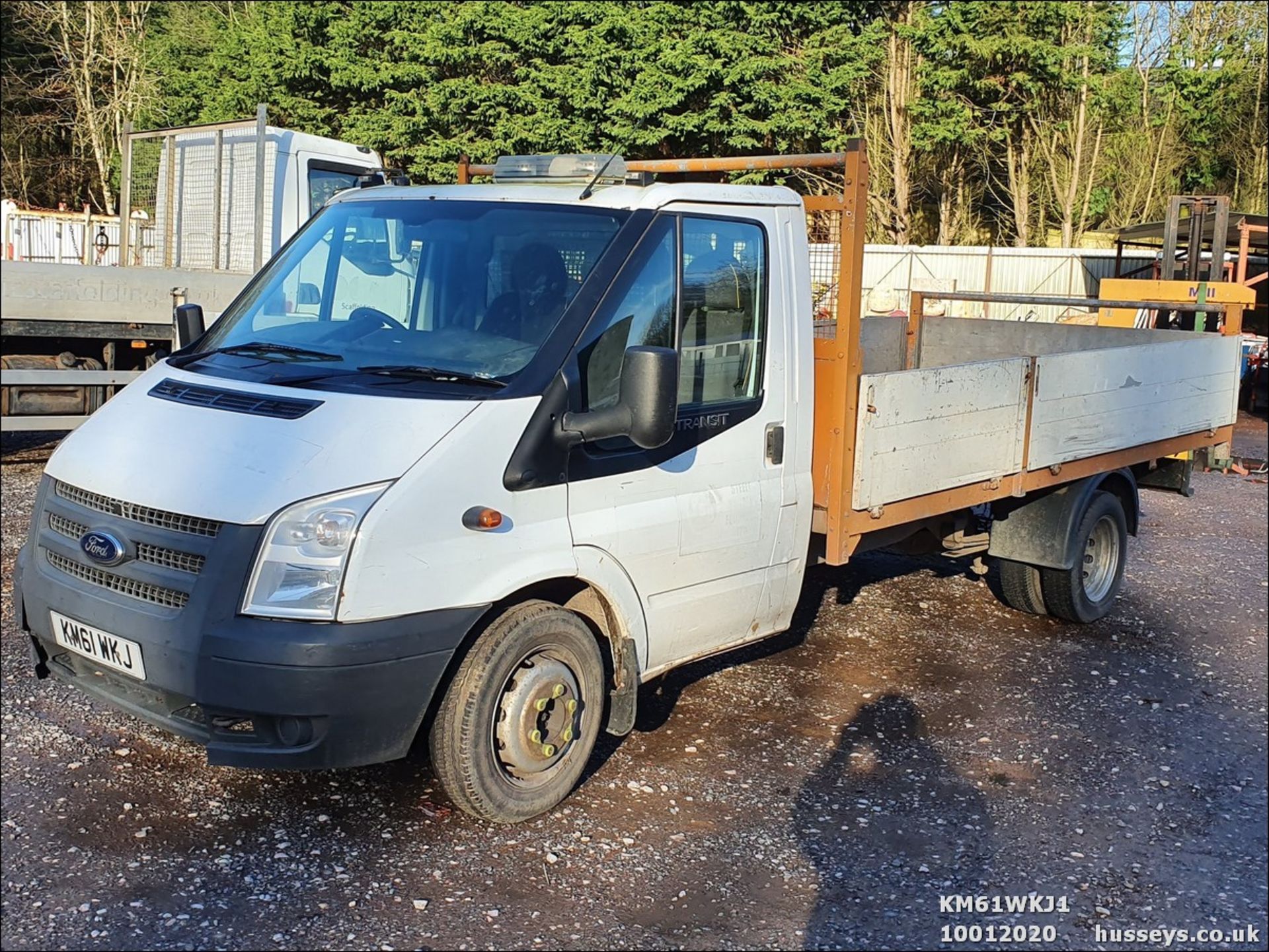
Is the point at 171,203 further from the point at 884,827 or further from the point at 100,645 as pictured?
the point at 884,827

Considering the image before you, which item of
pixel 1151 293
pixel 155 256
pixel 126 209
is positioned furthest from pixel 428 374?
pixel 1151 293

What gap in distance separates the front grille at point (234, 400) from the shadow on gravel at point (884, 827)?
7.54 ft

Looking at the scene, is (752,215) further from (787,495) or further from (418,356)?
(418,356)

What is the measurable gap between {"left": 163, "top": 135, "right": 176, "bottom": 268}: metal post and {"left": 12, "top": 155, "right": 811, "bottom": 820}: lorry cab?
7.08 m

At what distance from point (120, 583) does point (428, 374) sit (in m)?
1.20

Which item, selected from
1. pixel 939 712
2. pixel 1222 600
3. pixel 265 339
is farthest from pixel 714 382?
pixel 1222 600

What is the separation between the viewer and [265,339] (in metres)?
4.74

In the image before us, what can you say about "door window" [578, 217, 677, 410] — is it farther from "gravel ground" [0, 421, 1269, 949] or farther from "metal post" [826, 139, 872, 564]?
"gravel ground" [0, 421, 1269, 949]

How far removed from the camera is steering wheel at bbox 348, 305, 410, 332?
458 centimetres

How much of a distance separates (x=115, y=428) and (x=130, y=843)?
1407 mm

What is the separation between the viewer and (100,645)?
4.01 m

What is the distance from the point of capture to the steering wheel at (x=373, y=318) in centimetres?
458

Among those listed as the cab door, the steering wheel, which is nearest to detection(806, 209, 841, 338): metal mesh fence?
the cab door

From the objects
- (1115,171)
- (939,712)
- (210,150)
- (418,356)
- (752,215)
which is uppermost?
(1115,171)
